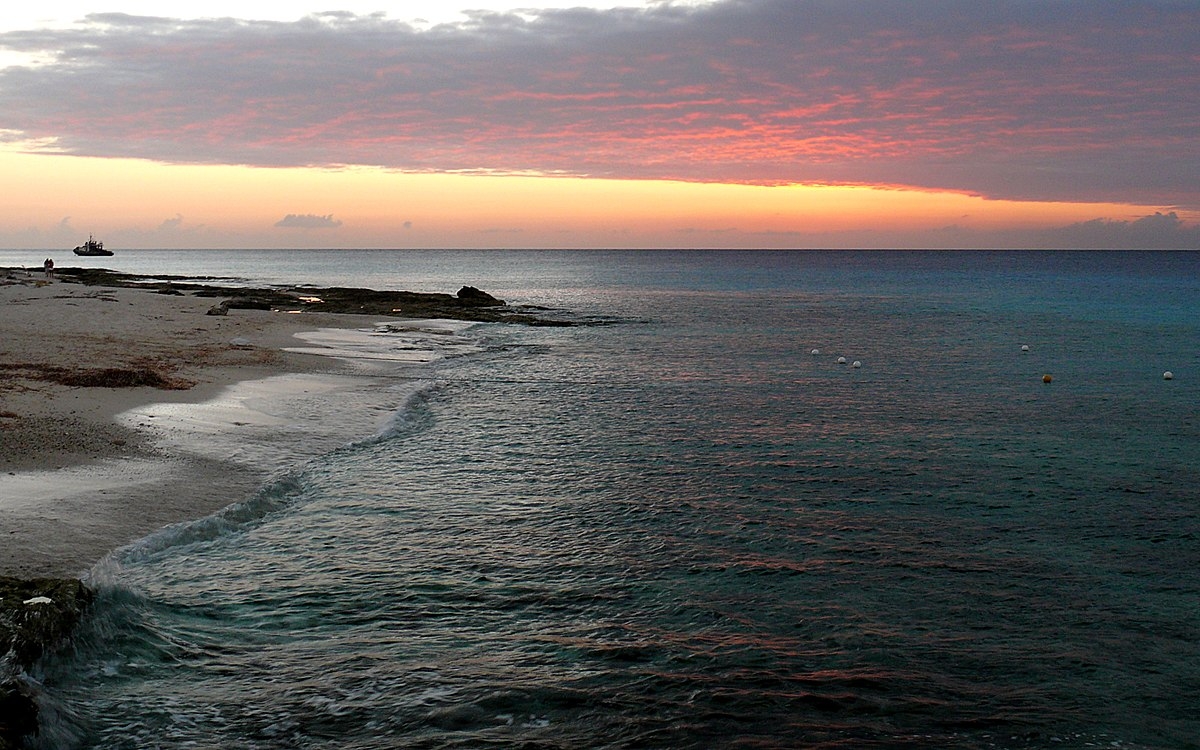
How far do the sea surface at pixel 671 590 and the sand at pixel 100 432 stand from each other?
2.60 ft

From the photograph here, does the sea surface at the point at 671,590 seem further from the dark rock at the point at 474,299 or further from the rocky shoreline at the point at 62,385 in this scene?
the dark rock at the point at 474,299

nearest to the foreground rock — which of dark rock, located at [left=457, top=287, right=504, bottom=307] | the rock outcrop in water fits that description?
dark rock, located at [left=457, top=287, right=504, bottom=307]

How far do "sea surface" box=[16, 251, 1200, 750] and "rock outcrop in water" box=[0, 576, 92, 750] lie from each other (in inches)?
9.1

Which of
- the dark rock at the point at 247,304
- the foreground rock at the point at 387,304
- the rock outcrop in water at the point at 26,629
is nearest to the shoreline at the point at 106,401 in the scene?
the rock outcrop in water at the point at 26,629

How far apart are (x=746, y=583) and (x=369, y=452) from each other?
10.2 metres

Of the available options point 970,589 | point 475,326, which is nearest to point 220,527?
point 970,589

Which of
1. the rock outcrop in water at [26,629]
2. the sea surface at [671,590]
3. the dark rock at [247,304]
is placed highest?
the dark rock at [247,304]

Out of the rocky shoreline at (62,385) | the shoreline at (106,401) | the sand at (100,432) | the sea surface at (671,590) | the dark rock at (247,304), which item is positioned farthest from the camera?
the dark rock at (247,304)

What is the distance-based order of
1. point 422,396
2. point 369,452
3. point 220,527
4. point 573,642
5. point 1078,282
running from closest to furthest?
point 573,642 → point 220,527 → point 369,452 → point 422,396 → point 1078,282

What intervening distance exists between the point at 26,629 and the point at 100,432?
34.0 feet

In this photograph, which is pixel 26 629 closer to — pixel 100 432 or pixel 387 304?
pixel 100 432

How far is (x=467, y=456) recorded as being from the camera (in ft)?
65.0

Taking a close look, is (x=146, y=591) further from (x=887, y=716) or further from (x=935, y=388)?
(x=935, y=388)

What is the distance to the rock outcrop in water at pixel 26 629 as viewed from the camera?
762 centimetres
